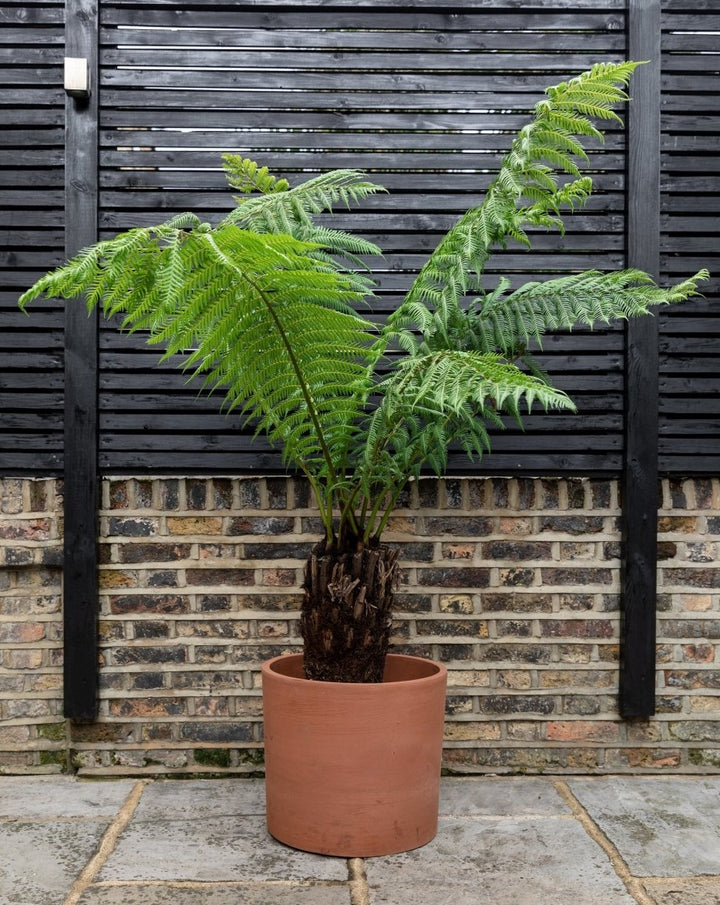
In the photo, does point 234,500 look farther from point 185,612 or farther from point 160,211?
point 160,211

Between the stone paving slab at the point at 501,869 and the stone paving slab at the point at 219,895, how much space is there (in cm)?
11

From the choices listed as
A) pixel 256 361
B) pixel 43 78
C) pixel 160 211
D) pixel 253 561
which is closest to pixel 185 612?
pixel 253 561

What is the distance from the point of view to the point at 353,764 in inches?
82.2

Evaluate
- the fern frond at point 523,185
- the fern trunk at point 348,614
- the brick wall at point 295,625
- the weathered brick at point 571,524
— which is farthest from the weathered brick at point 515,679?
the fern frond at point 523,185

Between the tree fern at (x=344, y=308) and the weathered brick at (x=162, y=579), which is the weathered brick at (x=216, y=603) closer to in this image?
the weathered brick at (x=162, y=579)

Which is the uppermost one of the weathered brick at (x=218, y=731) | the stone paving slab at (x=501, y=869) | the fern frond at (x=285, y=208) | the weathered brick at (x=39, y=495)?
the fern frond at (x=285, y=208)

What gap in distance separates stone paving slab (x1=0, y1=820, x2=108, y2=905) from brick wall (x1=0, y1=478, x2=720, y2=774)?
42 cm

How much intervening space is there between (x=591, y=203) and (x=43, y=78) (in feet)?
6.08

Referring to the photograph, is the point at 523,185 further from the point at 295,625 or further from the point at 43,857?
the point at 43,857

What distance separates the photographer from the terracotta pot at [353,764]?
2090 millimetres

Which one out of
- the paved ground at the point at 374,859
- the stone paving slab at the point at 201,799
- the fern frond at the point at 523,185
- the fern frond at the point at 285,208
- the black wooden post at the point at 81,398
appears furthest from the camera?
the black wooden post at the point at 81,398

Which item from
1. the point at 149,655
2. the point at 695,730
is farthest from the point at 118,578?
the point at 695,730

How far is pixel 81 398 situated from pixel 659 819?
2161 millimetres

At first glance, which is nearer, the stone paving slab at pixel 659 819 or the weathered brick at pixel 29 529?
the stone paving slab at pixel 659 819
